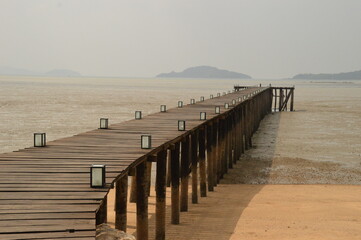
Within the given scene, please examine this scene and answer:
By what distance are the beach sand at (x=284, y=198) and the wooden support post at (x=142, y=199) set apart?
1.67 metres

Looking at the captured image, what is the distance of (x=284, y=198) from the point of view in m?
16.0

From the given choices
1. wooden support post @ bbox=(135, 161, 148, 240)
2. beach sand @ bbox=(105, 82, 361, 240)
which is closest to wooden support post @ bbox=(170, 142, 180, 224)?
beach sand @ bbox=(105, 82, 361, 240)

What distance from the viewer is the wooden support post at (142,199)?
10.1 metres

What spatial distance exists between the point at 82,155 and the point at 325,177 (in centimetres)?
1145

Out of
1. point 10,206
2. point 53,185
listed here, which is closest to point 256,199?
point 53,185

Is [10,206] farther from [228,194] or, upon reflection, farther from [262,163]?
[262,163]

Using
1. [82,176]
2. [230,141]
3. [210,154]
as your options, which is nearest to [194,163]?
[210,154]

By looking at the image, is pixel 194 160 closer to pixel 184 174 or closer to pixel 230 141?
pixel 184 174

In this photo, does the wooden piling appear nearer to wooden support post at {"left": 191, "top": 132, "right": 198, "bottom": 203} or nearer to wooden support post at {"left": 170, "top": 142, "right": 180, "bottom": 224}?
wooden support post at {"left": 191, "top": 132, "right": 198, "bottom": 203}

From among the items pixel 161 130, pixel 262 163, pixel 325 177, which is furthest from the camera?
pixel 262 163

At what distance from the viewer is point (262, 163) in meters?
22.3

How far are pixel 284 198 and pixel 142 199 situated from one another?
21.9ft

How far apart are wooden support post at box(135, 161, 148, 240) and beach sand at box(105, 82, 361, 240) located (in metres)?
1.67

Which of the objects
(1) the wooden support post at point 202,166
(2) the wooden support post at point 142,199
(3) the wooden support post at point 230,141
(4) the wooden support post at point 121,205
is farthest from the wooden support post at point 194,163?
(4) the wooden support post at point 121,205
